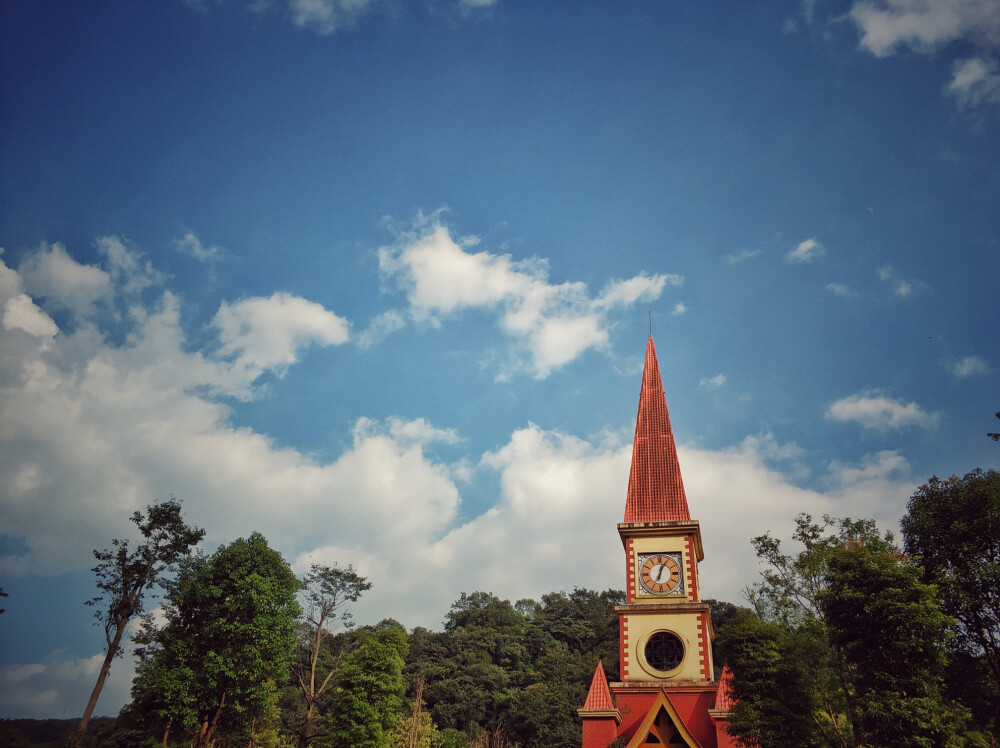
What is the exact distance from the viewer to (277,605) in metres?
28.9

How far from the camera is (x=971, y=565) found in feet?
77.3

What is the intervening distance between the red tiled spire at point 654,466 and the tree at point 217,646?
1557cm

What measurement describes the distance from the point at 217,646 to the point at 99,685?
14.6 feet

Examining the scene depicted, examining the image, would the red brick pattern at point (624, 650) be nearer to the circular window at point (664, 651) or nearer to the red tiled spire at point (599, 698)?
the circular window at point (664, 651)

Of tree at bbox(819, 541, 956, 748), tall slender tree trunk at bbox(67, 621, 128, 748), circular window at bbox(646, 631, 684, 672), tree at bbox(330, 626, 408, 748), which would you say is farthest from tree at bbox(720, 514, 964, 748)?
tall slender tree trunk at bbox(67, 621, 128, 748)

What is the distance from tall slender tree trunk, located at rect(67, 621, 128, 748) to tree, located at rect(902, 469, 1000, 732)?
94.8 ft

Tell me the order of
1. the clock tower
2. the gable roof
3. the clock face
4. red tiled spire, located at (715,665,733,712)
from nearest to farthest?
red tiled spire, located at (715,665,733,712) → the gable roof → the clock tower → the clock face

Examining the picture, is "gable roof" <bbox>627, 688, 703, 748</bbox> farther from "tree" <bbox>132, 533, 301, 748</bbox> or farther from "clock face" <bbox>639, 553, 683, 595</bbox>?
"tree" <bbox>132, 533, 301, 748</bbox>

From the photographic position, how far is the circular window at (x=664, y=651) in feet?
79.4

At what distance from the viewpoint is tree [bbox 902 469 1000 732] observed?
23.2 meters

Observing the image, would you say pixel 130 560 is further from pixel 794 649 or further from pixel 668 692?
pixel 794 649

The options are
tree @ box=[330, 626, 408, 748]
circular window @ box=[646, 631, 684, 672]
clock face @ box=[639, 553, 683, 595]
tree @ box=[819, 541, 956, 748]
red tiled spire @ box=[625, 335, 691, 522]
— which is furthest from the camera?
tree @ box=[330, 626, 408, 748]

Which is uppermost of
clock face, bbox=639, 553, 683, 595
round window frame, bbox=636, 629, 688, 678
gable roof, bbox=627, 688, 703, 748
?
clock face, bbox=639, 553, 683, 595

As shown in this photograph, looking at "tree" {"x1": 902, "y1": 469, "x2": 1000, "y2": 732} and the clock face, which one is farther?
the clock face
